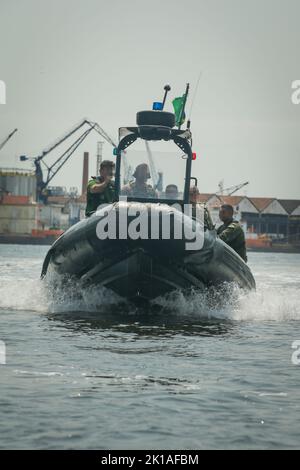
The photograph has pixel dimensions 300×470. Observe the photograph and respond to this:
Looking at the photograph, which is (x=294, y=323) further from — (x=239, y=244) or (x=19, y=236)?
(x=19, y=236)

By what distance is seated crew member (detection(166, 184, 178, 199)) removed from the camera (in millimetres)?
14424

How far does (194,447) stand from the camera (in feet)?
21.4

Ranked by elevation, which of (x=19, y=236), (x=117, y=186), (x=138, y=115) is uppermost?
(x=138, y=115)

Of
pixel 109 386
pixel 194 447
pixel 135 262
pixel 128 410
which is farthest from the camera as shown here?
pixel 135 262

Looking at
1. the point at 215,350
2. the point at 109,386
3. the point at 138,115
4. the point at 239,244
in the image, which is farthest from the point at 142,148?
the point at 109,386

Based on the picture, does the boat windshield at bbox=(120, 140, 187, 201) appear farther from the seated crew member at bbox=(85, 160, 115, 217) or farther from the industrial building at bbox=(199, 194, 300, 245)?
the industrial building at bbox=(199, 194, 300, 245)

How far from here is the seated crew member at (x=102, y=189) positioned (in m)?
14.4

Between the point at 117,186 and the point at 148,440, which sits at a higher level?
the point at 117,186

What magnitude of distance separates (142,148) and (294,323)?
12.2 feet

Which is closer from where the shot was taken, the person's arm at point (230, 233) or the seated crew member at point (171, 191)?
the seated crew member at point (171, 191)
